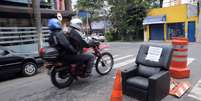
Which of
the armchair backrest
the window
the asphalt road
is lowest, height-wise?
the asphalt road

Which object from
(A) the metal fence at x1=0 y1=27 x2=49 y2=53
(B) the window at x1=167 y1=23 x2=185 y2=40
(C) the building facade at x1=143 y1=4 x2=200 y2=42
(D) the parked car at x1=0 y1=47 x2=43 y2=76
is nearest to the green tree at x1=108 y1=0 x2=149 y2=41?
(C) the building facade at x1=143 y1=4 x2=200 y2=42

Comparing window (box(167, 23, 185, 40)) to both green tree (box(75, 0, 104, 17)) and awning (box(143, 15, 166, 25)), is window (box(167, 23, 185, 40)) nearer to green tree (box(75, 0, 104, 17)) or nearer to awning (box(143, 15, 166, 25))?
awning (box(143, 15, 166, 25))

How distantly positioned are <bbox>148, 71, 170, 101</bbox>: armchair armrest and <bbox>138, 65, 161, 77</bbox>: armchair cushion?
33cm

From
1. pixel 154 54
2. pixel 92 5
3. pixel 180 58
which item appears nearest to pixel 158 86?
pixel 154 54

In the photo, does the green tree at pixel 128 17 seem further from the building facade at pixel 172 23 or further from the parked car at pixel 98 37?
the parked car at pixel 98 37

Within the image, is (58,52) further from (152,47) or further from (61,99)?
(152,47)

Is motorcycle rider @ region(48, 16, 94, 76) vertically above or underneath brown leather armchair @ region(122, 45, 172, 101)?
above

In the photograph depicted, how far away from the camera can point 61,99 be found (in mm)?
5051

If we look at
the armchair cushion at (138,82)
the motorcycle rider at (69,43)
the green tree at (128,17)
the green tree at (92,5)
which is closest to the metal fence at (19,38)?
the motorcycle rider at (69,43)

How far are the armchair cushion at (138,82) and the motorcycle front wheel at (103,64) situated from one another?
2.19 meters

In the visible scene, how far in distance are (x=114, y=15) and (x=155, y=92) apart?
93.6 feet

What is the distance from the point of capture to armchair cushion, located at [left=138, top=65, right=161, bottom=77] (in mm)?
5020

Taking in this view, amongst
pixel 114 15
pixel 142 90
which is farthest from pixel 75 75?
pixel 114 15

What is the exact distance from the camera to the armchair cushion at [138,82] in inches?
178
